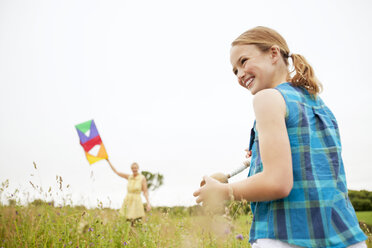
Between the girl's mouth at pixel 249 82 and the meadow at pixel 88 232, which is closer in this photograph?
the girl's mouth at pixel 249 82

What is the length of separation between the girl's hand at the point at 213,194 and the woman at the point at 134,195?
24.8 feet

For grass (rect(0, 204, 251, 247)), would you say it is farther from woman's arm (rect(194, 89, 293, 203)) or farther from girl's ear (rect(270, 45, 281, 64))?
girl's ear (rect(270, 45, 281, 64))

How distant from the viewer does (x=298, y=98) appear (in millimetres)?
1146

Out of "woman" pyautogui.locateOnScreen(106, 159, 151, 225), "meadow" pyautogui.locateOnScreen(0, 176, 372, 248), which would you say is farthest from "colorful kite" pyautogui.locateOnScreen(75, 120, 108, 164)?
"meadow" pyautogui.locateOnScreen(0, 176, 372, 248)

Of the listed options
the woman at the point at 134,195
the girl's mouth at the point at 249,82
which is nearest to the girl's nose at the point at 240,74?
the girl's mouth at the point at 249,82

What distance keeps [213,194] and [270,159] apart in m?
0.26

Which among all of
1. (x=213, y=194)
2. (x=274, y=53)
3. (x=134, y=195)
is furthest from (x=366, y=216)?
(x=134, y=195)

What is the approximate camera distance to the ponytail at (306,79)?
1.29 metres

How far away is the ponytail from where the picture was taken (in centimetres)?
129

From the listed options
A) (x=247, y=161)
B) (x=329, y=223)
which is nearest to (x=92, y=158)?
(x=247, y=161)

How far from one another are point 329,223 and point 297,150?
10.8 inches

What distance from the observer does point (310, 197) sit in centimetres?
102

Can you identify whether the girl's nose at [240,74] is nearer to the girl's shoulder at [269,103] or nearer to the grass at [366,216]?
the girl's shoulder at [269,103]

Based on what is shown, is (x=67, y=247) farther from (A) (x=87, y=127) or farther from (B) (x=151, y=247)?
(A) (x=87, y=127)
